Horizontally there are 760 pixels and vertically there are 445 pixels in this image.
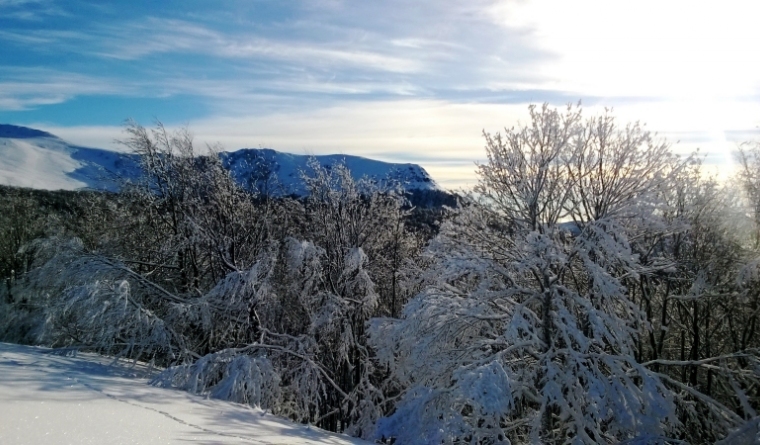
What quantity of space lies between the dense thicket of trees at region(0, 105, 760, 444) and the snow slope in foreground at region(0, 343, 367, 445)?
3.01 metres

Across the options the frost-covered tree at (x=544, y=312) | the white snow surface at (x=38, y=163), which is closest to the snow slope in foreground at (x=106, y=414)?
the frost-covered tree at (x=544, y=312)

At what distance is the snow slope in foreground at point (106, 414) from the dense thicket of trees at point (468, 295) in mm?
3010

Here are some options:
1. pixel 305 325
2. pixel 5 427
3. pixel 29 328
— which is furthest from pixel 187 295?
pixel 5 427

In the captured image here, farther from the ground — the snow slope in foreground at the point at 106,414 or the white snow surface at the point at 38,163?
the white snow surface at the point at 38,163

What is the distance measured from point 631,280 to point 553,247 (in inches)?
206

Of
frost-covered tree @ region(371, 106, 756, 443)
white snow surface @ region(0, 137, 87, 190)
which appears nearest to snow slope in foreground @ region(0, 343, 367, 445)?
frost-covered tree @ region(371, 106, 756, 443)

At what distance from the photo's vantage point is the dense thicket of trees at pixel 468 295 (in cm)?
895

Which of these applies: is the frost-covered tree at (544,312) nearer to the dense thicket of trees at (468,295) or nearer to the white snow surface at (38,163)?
the dense thicket of trees at (468,295)

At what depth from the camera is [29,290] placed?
1741cm

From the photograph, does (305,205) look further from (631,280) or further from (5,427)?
(5,427)

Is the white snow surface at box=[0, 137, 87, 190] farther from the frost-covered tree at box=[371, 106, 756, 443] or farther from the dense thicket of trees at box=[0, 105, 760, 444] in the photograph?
the frost-covered tree at box=[371, 106, 756, 443]

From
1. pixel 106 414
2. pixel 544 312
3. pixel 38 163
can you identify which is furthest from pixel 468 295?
pixel 38 163

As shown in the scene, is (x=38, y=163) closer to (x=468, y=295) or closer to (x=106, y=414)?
(x=468, y=295)

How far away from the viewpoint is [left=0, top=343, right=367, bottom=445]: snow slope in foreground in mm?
4184
